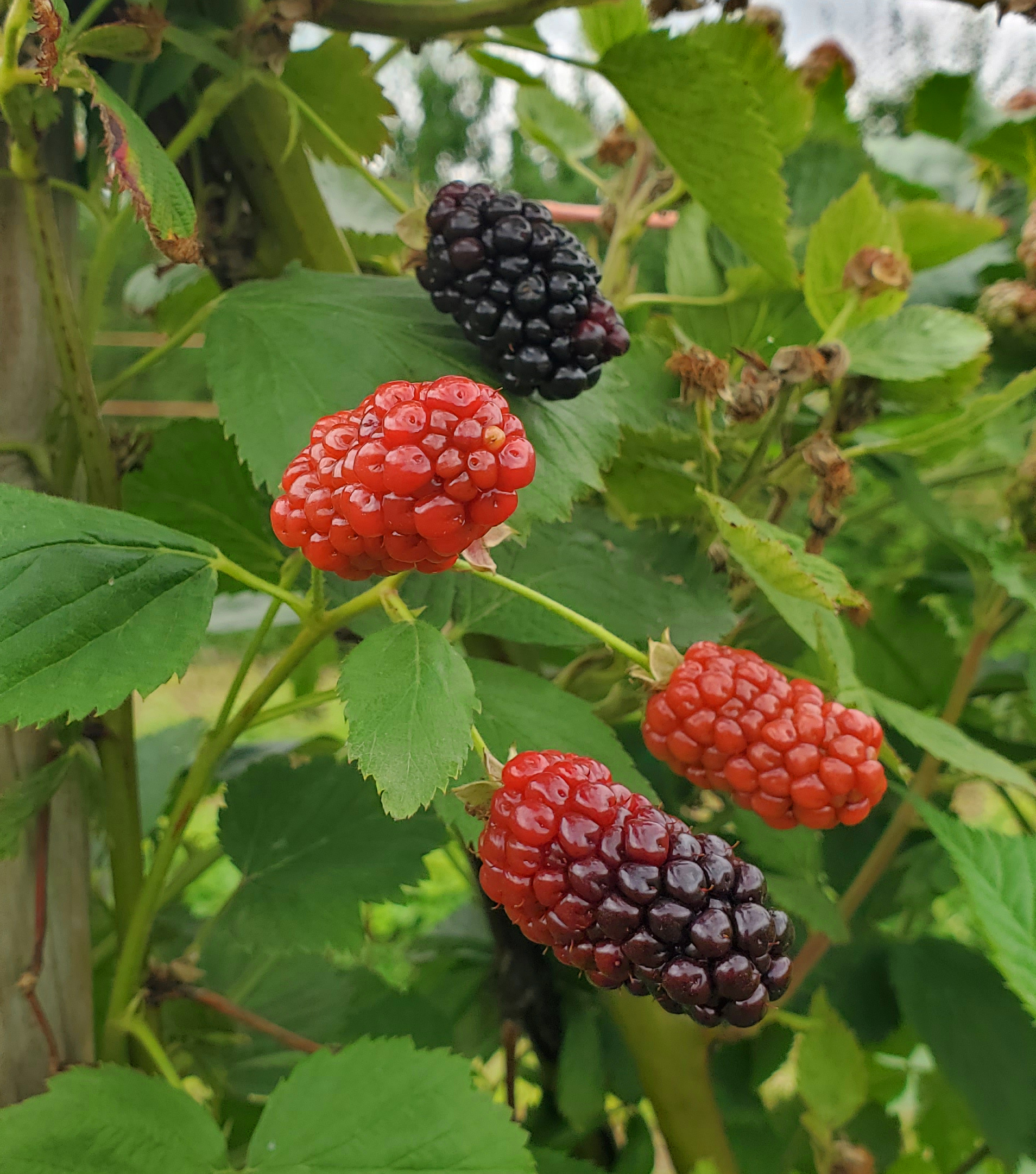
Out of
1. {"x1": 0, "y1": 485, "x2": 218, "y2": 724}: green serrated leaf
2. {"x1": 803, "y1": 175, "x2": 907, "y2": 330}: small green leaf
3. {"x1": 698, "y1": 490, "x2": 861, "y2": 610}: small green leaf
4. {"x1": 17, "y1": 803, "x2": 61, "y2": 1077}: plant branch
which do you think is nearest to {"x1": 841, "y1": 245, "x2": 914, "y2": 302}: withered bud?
{"x1": 803, "y1": 175, "x2": 907, "y2": 330}: small green leaf

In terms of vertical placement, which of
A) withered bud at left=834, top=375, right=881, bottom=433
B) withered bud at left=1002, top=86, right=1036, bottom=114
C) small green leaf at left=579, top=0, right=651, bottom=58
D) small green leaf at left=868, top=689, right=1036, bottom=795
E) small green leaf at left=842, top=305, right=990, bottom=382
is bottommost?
small green leaf at left=868, top=689, right=1036, bottom=795

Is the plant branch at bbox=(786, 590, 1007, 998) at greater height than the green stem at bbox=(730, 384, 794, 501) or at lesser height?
lesser

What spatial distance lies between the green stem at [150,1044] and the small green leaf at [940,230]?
0.61 meters

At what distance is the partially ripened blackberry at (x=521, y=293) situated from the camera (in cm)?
39

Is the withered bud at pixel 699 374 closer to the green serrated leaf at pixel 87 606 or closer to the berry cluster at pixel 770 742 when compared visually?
the berry cluster at pixel 770 742

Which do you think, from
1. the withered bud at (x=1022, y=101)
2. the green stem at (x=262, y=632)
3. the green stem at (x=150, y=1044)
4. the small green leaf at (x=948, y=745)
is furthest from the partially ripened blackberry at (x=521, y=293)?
the withered bud at (x=1022, y=101)

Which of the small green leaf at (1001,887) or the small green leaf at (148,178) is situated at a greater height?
the small green leaf at (148,178)

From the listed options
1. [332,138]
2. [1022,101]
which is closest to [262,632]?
[332,138]

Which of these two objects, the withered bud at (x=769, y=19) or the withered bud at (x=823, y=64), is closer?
the withered bud at (x=769, y=19)

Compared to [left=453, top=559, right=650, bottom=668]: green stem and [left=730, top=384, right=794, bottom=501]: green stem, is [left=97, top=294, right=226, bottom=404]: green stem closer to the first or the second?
[left=453, top=559, right=650, bottom=668]: green stem

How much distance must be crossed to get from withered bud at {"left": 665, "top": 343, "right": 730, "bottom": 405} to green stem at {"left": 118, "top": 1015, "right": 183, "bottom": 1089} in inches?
16.3

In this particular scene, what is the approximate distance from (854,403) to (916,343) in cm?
5

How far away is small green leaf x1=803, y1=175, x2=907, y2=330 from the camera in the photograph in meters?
0.51

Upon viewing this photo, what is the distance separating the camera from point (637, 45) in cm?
46
